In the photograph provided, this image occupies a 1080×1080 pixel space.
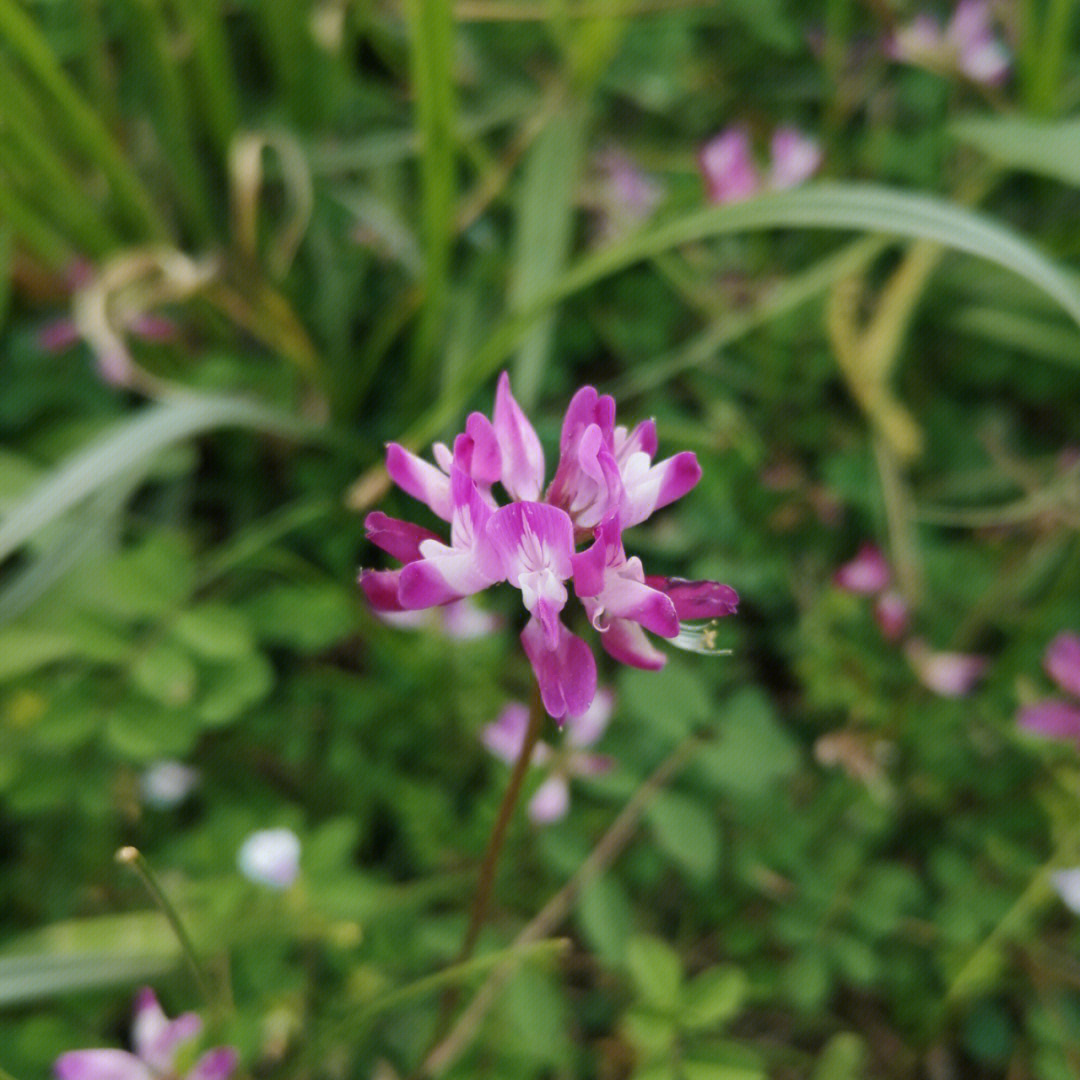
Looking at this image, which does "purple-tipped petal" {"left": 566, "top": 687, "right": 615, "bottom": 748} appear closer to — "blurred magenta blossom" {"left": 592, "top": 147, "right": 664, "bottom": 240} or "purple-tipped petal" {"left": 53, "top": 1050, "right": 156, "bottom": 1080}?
"purple-tipped petal" {"left": 53, "top": 1050, "right": 156, "bottom": 1080}

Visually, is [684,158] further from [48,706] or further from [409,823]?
[48,706]

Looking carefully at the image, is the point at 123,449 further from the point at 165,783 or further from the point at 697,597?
the point at 697,597

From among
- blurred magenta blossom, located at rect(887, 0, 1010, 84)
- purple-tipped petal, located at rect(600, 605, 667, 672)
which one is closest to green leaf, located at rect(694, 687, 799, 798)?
purple-tipped petal, located at rect(600, 605, 667, 672)

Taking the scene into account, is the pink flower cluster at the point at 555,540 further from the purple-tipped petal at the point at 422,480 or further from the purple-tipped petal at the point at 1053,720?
the purple-tipped petal at the point at 1053,720

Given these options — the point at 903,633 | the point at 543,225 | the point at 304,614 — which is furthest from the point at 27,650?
the point at 903,633

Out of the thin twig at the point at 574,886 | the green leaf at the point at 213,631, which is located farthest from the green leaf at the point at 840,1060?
the green leaf at the point at 213,631

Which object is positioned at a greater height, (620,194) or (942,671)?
(620,194)
